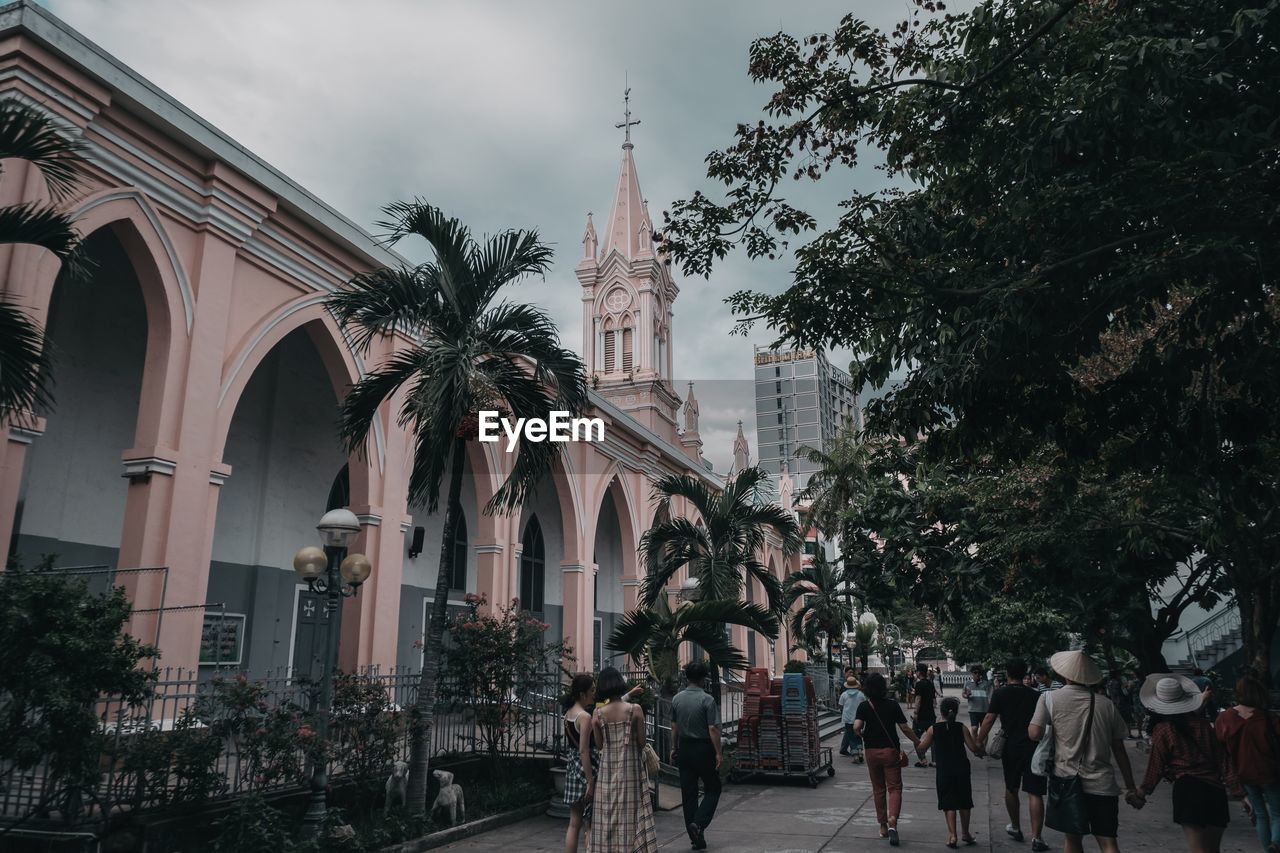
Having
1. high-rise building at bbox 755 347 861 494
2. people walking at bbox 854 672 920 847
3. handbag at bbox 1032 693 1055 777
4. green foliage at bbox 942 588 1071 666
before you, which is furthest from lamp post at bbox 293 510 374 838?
high-rise building at bbox 755 347 861 494

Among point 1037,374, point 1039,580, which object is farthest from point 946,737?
point 1039,580

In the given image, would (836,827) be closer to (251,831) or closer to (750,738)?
(750,738)

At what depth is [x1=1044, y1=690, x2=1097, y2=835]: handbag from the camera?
6113 millimetres

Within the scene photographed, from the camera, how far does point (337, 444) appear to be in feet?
54.1

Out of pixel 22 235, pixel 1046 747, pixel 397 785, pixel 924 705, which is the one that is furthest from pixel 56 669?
pixel 924 705

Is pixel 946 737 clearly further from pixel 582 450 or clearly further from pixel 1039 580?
pixel 582 450

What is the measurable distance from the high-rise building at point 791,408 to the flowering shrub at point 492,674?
10543cm

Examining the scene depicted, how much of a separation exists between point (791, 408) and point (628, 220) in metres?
83.3

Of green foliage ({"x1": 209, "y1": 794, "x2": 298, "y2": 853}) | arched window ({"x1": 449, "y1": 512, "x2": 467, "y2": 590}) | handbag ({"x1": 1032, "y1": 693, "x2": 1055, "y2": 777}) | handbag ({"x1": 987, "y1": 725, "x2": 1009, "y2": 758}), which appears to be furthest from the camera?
arched window ({"x1": 449, "y1": 512, "x2": 467, "y2": 590})

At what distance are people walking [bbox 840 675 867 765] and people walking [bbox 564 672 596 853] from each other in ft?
27.1

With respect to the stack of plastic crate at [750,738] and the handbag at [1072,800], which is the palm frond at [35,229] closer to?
the handbag at [1072,800]

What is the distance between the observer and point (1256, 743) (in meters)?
6.69

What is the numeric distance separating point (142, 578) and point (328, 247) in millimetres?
5464

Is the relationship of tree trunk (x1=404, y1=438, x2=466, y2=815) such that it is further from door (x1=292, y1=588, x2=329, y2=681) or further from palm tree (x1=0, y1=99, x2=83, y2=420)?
door (x1=292, y1=588, x2=329, y2=681)
